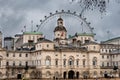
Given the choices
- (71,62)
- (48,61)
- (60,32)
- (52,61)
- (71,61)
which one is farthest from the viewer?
(60,32)

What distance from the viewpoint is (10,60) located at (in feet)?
248

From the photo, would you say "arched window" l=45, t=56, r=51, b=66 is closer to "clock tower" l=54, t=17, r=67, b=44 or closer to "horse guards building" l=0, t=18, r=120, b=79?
"horse guards building" l=0, t=18, r=120, b=79

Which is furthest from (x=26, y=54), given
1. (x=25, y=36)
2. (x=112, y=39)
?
(x=112, y=39)

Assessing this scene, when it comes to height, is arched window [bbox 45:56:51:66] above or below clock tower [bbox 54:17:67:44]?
below

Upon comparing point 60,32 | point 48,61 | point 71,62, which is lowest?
point 71,62

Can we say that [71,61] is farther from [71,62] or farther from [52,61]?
[52,61]

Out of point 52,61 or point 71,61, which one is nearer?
point 52,61

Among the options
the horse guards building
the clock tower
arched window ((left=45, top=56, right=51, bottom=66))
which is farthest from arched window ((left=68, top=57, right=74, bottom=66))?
the clock tower

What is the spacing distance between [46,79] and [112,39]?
51.1 metres

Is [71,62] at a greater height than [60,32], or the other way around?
[60,32]

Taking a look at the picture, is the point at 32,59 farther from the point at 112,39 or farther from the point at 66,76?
the point at 112,39

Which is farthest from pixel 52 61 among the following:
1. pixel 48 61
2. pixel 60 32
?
pixel 60 32

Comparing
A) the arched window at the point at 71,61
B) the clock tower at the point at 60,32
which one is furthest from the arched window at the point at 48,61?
the clock tower at the point at 60,32

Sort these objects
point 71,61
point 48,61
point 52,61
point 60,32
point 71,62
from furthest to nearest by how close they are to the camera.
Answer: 1. point 60,32
2. point 71,61
3. point 71,62
4. point 52,61
5. point 48,61
